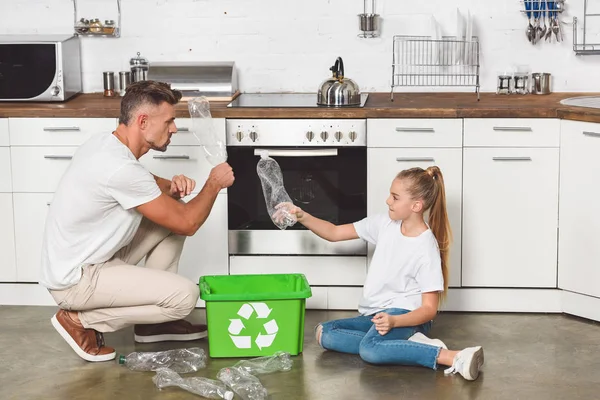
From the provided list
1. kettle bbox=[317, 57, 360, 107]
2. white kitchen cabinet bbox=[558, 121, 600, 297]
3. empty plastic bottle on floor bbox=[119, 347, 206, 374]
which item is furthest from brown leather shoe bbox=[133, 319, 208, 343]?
white kitchen cabinet bbox=[558, 121, 600, 297]

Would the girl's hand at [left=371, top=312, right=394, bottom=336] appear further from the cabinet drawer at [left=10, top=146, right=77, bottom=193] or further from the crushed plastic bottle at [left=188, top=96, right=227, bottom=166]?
the cabinet drawer at [left=10, top=146, right=77, bottom=193]

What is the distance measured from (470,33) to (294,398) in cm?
228

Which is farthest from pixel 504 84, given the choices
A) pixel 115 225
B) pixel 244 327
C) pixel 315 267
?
pixel 115 225

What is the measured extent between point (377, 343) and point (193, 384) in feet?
2.43

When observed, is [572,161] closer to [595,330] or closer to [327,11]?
[595,330]

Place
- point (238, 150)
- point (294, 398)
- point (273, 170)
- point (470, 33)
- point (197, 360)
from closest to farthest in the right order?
point (294, 398) → point (197, 360) → point (273, 170) → point (238, 150) → point (470, 33)

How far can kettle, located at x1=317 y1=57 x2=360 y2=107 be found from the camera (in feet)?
16.0

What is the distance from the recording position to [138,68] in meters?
5.33

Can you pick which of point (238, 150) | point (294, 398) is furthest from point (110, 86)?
point (294, 398)

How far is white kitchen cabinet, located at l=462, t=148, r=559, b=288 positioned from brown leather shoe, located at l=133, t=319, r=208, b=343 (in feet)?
4.15

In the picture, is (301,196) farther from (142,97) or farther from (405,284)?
(142,97)

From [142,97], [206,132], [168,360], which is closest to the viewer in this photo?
[142,97]

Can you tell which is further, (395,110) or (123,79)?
(123,79)

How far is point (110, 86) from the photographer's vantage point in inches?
211
